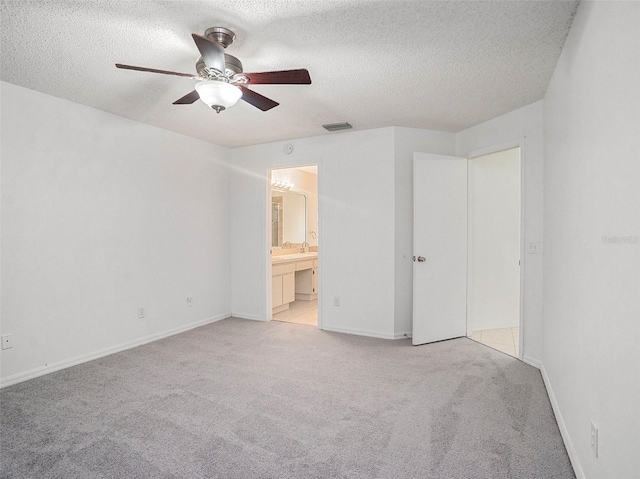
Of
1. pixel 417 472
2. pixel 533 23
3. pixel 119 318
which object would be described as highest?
pixel 533 23

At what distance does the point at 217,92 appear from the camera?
2.12 meters

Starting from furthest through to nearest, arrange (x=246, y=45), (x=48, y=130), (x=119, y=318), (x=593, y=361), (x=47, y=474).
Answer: (x=119, y=318)
(x=48, y=130)
(x=246, y=45)
(x=47, y=474)
(x=593, y=361)

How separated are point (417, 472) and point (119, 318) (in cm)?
321

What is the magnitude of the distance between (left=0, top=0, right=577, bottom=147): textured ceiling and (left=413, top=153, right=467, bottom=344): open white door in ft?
2.21

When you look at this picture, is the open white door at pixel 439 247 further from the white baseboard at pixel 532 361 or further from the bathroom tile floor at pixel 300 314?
the bathroom tile floor at pixel 300 314

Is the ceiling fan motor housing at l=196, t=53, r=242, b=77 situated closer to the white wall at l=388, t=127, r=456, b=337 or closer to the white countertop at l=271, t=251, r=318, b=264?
the white wall at l=388, t=127, r=456, b=337

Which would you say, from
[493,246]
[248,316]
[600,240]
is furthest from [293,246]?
[600,240]

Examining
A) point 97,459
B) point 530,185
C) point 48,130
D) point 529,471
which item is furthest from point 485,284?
point 48,130

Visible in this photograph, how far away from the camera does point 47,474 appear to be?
1.80 meters

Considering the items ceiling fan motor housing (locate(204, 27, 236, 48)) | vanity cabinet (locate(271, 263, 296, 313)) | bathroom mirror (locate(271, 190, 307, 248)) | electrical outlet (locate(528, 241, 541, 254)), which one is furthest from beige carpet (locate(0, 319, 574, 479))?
bathroom mirror (locate(271, 190, 307, 248))

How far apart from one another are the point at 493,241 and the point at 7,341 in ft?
16.2

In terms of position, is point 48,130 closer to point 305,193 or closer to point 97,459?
point 97,459

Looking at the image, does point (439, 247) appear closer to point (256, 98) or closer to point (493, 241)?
point (493, 241)

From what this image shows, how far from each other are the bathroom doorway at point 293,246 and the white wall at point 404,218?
1283mm
